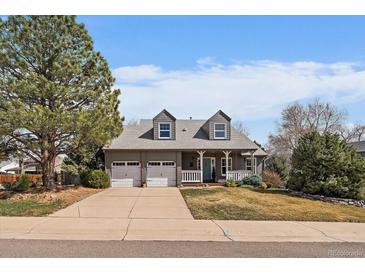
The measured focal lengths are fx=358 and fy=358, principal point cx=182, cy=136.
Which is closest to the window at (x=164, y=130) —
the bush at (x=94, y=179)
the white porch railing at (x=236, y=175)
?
the white porch railing at (x=236, y=175)

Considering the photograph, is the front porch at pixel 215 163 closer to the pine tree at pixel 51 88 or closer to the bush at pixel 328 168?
the bush at pixel 328 168

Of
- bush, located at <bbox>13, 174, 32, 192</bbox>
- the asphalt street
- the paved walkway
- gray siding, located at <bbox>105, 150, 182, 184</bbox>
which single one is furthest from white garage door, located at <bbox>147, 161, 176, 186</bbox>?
the asphalt street

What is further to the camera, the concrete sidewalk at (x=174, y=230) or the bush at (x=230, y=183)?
the bush at (x=230, y=183)

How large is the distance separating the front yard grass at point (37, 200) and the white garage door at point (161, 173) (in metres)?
5.83

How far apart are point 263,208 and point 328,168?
6.18 meters

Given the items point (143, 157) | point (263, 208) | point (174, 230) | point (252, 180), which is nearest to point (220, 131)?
point (252, 180)

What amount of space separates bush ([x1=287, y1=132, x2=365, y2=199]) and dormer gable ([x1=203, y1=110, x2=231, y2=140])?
7.59m

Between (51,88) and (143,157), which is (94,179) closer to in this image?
(143,157)

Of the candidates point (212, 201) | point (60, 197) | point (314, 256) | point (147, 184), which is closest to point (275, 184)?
point (147, 184)

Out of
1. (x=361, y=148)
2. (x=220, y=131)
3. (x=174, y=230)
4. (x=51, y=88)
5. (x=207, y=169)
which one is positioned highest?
(x=51, y=88)

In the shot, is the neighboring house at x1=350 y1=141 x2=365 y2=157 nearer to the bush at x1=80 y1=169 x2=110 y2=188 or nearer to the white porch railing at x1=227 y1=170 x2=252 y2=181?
the white porch railing at x1=227 y1=170 x2=252 y2=181

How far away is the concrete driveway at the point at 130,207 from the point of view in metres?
13.5

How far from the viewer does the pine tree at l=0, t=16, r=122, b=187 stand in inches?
666

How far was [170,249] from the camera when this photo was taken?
8172mm
